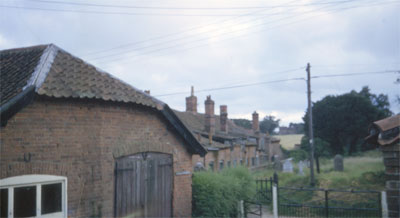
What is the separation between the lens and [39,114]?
23.2 feet

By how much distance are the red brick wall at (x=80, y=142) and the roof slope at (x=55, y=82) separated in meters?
0.28

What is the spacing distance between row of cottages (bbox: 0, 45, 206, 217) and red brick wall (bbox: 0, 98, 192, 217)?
0.02m

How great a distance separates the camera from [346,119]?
4516 centimetres

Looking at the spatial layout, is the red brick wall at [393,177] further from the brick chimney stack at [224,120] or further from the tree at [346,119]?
the tree at [346,119]

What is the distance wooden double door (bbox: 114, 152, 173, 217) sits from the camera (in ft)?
28.0

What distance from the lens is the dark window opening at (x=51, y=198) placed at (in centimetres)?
720

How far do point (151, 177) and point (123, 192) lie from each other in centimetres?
101

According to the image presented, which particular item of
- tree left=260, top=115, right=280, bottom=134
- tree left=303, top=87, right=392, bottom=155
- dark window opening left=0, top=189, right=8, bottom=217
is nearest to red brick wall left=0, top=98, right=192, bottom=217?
dark window opening left=0, top=189, right=8, bottom=217

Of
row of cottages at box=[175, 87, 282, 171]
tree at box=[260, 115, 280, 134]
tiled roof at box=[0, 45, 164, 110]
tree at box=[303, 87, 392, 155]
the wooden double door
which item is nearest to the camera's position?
tiled roof at box=[0, 45, 164, 110]

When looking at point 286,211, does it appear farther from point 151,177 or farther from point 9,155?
point 9,155

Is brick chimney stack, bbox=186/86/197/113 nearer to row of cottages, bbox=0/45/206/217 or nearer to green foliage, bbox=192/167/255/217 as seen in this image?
green foliage, bbox=192/167/255/217

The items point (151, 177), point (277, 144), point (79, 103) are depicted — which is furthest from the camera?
point (277, 144)

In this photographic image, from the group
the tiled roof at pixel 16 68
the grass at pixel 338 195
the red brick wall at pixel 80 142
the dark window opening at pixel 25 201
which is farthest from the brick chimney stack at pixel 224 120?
the dark window opening at pixel 25 201

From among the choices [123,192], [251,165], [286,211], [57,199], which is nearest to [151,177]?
[123,192]
